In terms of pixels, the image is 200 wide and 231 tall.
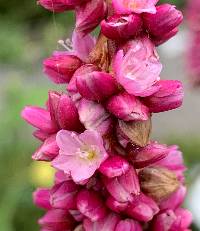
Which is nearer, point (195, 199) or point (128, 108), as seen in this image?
point (128, 108)

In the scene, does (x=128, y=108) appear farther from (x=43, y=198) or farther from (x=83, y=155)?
(x=43, y=198)

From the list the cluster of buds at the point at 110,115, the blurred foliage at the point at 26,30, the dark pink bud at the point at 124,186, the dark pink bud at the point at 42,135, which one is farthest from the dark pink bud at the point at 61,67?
the blurred foliage at the point at 26,30

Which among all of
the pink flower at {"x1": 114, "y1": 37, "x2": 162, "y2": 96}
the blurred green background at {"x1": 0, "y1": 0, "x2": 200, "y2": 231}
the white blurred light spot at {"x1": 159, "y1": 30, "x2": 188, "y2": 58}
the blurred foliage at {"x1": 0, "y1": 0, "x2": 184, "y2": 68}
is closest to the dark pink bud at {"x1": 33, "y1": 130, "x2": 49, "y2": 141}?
the pink flower at {"x1": 114, "y1": 37, "x2": 162, "y2": 96}

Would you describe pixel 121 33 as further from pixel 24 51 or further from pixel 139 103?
pixel 24 51

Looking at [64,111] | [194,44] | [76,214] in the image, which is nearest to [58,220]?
[76,214]

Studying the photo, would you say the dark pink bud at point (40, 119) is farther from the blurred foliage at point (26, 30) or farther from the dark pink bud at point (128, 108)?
the blurred foliage at point (26, 30)

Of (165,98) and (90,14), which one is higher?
(90,14)
